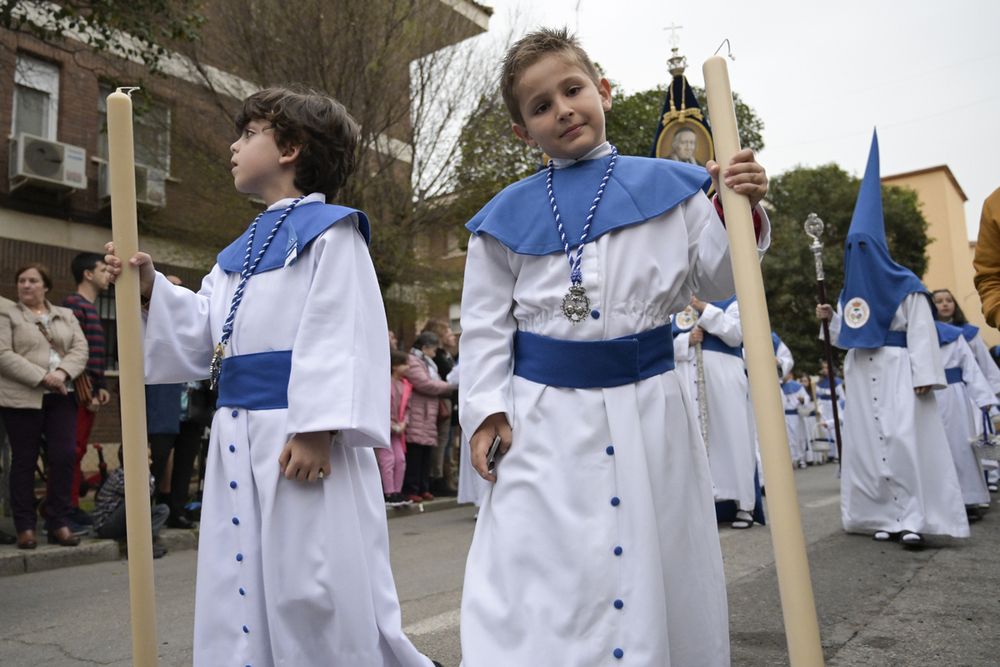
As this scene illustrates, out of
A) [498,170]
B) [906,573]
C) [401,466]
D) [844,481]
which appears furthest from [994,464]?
[498,170]

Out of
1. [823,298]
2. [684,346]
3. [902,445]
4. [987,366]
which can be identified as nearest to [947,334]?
[987,366]

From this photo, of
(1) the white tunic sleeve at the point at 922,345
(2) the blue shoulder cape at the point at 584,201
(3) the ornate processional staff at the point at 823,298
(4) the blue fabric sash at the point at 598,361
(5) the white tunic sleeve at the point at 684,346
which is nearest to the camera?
(4) the blue fabric sash at the point at 598,361

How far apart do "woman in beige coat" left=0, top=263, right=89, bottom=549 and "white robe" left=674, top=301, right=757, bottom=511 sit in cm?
480

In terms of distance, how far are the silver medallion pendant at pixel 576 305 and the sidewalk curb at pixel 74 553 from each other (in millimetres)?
5124

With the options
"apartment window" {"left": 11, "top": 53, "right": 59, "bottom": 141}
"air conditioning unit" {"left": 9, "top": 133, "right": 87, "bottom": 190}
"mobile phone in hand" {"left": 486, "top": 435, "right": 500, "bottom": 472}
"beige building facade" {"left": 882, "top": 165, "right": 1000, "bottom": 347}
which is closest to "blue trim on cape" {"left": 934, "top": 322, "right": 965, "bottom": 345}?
"mobile phone in hand" {"left": 486, "top": 435, "right": 500, "bottom": 472}

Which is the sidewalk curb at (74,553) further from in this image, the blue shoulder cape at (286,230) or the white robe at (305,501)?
the blue shoulder cape at (286,230)

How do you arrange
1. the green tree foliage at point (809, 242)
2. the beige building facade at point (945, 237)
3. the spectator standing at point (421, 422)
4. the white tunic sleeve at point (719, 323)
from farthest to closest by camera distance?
1. the beige building facade at point (945, 237)
2. the green tree foliage at point (809, 242)
3. the spectator standing at point (421, 422)
4. the white tunic sleeve at point (719, 323)

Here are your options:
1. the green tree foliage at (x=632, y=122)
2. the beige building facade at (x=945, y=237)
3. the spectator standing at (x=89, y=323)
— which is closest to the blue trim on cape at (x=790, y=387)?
the green tree foliage at (x=632, y=122)

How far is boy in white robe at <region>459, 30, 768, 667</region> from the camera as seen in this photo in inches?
83.6

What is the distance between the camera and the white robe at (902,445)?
6.01 m

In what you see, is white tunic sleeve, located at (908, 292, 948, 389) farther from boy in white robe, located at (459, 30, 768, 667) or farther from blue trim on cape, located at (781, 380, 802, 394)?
blue trim on cape, located at (781, 380, 802, 394)

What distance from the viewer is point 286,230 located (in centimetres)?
280

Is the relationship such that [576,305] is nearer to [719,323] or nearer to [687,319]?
[719,323]

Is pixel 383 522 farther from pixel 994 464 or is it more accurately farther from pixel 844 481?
pixel 994 464
